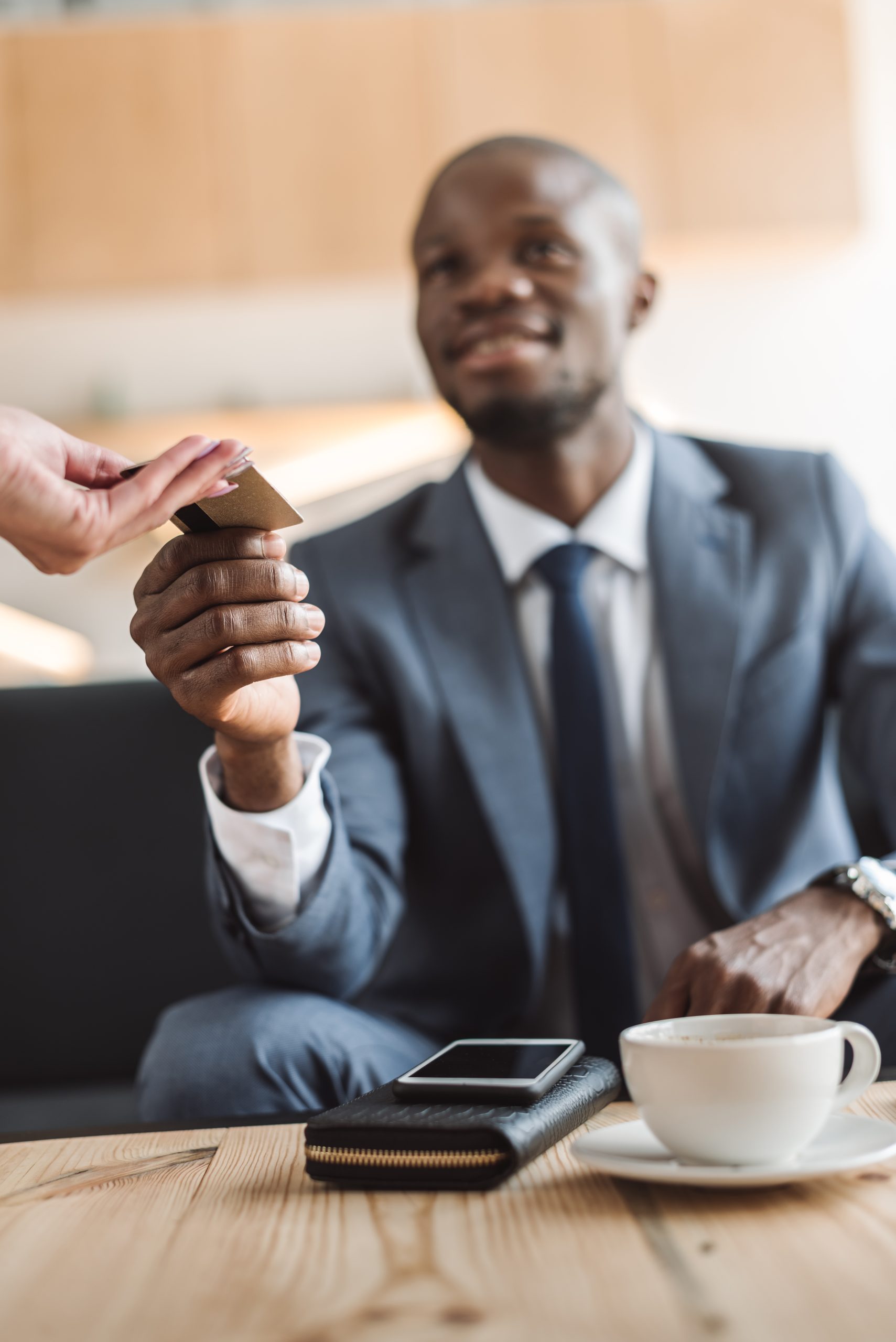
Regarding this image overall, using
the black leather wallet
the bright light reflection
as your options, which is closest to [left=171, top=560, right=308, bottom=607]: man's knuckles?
the black leather wallet

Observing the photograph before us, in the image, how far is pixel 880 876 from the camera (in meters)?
1.10

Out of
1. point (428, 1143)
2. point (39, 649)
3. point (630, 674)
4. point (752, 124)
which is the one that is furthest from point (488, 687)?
point (752, 124)

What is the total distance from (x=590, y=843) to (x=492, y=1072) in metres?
0.62

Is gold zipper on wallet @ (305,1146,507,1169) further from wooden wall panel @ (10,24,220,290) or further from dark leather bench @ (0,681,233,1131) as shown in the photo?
wooden wall panel @ (10,24,220,290)

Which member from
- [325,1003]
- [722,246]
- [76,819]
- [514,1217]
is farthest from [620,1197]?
[722,246]

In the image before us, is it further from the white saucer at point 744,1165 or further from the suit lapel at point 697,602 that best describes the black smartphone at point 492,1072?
the suit lapel at point 697,602

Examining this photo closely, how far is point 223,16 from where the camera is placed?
3.69 m

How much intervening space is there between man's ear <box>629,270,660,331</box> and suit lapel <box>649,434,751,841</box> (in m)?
0.20

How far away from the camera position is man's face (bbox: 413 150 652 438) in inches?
56.6

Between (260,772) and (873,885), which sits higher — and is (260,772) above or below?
above

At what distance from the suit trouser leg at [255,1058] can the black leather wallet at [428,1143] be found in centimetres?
35

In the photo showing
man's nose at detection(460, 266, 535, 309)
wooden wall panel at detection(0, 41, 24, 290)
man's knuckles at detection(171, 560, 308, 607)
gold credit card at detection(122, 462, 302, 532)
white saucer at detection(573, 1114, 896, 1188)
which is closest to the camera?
white saucer at detection(573, 1114, 896, 1188)

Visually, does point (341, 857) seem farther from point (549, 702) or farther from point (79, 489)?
point (79, 489)

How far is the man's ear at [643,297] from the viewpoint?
1.62 meters
